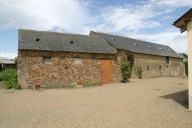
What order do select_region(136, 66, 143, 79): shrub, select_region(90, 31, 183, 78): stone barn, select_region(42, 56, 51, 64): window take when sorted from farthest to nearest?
select_region(136, 66, 143, 79): shrub < select_region(90, 31, 183, 78): stone barn < select_region(42, 56, 51, 64): window

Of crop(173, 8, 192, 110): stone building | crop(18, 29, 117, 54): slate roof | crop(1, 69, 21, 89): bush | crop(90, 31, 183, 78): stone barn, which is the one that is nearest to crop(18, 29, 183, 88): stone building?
crop(18, 29, 117, 54): slate roof

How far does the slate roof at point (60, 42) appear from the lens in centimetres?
1978

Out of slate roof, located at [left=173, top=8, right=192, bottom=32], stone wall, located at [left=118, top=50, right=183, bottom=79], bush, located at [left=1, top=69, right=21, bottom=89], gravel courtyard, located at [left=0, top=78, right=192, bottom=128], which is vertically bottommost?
gravel courtyard, located at [left=0, top=78, right=192, bottom=128]

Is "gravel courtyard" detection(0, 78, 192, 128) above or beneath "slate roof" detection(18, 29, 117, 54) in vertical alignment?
beneath

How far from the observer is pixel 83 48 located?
72.0 feet

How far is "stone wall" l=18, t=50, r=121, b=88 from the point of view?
62.1ft

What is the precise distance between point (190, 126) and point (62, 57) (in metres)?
15.0

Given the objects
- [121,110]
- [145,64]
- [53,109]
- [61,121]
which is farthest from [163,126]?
[145,64]

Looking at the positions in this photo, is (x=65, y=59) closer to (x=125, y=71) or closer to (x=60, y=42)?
(x=60, y=42)

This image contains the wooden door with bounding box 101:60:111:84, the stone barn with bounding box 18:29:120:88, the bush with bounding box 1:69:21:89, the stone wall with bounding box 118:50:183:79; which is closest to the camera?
the bush with bounding box 1:69:21:89

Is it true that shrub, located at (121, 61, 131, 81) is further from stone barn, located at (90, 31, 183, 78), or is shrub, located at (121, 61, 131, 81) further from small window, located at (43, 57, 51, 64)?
small window, located at (43, 57, 51, 64)

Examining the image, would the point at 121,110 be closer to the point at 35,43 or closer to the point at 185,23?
the point at 185,23

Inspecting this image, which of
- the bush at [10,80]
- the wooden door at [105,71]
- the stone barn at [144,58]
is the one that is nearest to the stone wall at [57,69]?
the wooden door at [105,71]

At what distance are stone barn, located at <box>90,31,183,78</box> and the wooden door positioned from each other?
1879 millimetres
